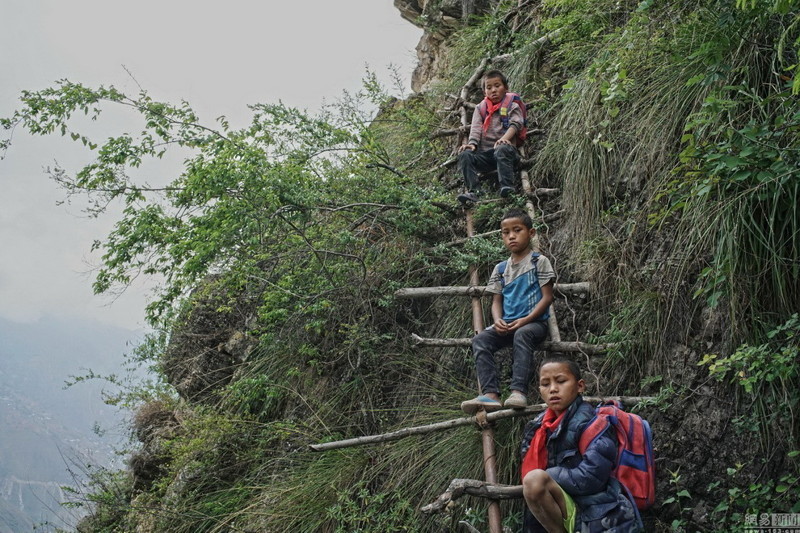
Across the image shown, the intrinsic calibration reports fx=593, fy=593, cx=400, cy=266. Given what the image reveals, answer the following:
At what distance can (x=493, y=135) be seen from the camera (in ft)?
19.9

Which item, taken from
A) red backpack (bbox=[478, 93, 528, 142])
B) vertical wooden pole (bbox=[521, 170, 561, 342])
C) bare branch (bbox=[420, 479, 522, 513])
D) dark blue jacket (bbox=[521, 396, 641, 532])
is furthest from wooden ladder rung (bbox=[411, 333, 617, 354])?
red backpack (bbox=[478, 93, 528, 142])

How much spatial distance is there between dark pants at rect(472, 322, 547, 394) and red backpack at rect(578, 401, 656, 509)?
0.91 metres

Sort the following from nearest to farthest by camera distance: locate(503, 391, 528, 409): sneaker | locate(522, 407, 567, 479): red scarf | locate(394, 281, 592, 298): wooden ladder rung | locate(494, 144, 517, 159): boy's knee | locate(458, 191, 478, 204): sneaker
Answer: locate(522, 407, 567, 479): red scarf
locate(503, 391, 528, 409): sneaker
locate(394, 281, 592, 298): wooden ladder rung
locate(458, 191, 478, 204): sneaker
locate(494, 144, 517, 159): boy's knee

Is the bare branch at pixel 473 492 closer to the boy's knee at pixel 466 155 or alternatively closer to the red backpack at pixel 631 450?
the red backpack at pixel 631 450

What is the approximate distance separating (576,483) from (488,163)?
12.8ft

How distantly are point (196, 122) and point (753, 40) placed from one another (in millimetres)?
4276

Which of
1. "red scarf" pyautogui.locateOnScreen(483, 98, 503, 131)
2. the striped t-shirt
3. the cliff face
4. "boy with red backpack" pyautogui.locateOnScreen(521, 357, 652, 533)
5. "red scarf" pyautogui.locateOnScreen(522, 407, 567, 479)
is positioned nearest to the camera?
"boy with red backpack" pyautogui.locateOnScreen(521, 357, 652, 533)

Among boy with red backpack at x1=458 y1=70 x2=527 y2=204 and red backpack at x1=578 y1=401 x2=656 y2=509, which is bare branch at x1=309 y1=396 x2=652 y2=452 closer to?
red backpack at x1=578 y1=401 x2=656 y2=509

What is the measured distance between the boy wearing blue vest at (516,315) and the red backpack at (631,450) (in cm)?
80

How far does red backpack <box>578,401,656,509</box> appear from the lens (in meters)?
2.69

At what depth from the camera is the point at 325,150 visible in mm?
5816

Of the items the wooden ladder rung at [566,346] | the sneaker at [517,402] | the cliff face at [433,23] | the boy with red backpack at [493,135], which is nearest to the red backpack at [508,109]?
the boy with red backpack at [493,135]

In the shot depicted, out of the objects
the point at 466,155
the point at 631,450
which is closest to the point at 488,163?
the point at 466,155

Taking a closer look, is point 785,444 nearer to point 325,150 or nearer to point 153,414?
point 325,150
